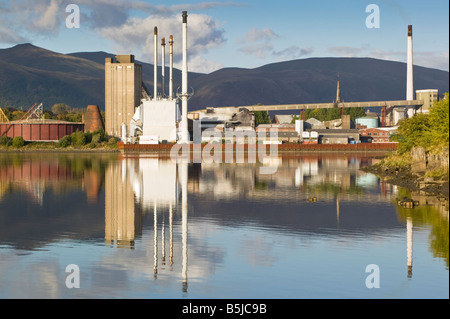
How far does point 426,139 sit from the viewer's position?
181 feet

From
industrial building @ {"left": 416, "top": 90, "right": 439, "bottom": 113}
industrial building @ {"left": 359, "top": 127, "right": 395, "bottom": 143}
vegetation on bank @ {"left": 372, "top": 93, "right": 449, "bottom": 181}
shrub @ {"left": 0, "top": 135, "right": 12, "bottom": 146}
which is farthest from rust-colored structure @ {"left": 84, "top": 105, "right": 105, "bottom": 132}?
vegetation on bank @ {"left": 372, "top": 93, "right": 449, "bottom": 181}

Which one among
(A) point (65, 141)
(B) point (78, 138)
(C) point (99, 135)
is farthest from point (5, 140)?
(C) point (99, 135)

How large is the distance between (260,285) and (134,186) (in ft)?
103

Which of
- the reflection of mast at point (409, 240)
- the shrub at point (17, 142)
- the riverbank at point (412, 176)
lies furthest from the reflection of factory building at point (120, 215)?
the shrub at point (17, 142)

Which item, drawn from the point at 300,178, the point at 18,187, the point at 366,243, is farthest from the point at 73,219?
the point at 300,178

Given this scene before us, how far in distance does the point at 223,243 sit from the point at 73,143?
121138mm

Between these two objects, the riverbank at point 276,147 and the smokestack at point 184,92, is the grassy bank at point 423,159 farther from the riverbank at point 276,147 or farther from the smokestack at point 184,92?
the riverbank at point 276,147

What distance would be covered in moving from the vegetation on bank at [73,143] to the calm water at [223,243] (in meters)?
93.8

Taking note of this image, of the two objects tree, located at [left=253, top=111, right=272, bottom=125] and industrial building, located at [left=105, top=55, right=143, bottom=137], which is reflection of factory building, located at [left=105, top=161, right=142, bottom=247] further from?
tree, located at [left=253, top=111, right=272, bottom=125]

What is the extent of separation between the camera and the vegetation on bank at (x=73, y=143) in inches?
5448

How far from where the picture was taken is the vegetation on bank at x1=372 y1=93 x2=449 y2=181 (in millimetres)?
46000

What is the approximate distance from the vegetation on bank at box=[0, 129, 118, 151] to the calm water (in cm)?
9382

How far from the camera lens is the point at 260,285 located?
1838 cm

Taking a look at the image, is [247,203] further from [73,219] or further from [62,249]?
[62,249]
